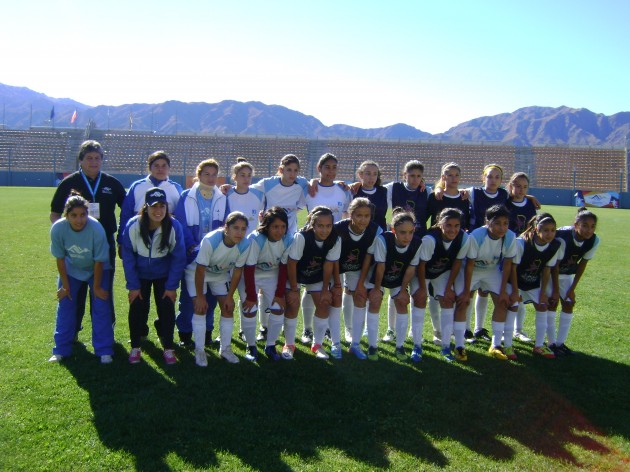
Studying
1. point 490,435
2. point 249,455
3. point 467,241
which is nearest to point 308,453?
point 249,455

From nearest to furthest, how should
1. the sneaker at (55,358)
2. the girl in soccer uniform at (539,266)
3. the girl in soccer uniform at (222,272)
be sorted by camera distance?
the sneaker at (55,358) → the girl in soccer uniform at (222,272) → the girl in soccer uniform at (539,266)

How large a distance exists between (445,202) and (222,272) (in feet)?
8.33

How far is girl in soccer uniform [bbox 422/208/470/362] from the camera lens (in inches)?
191

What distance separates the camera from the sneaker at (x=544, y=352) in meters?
5.04

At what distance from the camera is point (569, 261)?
17.4ft

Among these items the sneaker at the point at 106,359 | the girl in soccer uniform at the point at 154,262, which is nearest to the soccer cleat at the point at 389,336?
the girl in soccer uniform at the point at 154,262

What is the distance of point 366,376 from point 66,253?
9.31 ft

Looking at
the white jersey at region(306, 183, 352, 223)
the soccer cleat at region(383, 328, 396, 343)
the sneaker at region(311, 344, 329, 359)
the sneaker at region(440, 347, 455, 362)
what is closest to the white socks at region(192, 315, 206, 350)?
the sneaker at region(311, 344, 329, 359)

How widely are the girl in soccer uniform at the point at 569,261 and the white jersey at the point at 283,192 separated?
9.09 ft

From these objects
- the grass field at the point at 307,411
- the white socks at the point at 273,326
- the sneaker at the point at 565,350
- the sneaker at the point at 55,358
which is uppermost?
the white socks at the point at 273,326

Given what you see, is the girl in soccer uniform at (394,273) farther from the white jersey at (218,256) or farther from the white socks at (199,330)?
the white socks at (199,330)

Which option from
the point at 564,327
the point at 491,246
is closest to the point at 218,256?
the point at 491,246

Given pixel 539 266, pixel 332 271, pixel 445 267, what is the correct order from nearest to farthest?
pixel 332 271 < pixel 445 267 < pixel 539 266

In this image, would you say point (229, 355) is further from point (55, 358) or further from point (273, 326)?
point (55, 358)
